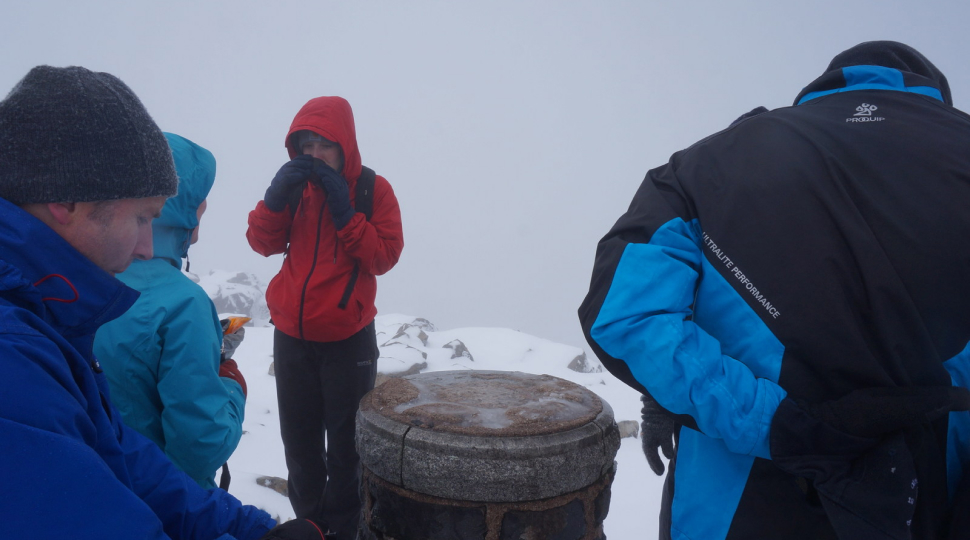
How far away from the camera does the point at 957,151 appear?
4.69 ft

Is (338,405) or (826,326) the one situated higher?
(826,326)

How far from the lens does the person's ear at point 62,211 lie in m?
1.08

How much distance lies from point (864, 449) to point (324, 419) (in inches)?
106

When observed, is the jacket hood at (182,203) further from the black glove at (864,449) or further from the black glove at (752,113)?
the black glove at (864,449)

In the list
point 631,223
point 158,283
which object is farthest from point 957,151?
point 158,283

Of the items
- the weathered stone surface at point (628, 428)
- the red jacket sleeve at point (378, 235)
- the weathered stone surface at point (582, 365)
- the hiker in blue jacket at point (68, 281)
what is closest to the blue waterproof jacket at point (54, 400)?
the hiker in blue jacket at point (68, 281)

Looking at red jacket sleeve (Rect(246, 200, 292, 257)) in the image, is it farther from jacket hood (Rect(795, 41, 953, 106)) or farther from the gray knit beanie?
jacket hood (Rect(795, 41, 953, 106))

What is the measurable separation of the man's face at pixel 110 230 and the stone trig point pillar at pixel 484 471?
0.96m

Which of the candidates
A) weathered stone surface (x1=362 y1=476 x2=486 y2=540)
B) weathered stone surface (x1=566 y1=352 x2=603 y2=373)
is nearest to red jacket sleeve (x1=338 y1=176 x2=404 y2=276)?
weathered stone surface (x1=362 y1=476 x2=486 y2=540)

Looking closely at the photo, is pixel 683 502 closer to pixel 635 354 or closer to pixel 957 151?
pixel 635 354

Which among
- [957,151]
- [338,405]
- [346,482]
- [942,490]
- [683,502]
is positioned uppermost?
[957,151]

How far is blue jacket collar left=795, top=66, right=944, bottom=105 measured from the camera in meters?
1.59

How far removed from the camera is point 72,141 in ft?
3.57

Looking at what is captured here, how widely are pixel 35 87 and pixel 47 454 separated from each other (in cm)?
76
